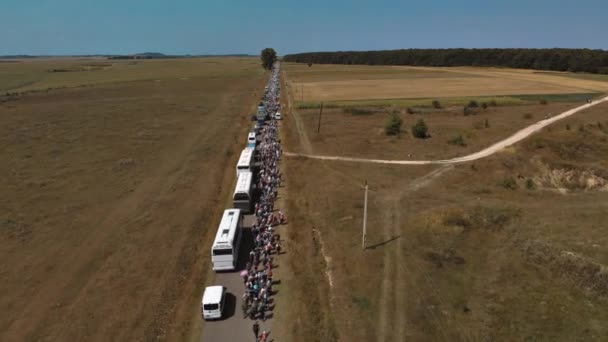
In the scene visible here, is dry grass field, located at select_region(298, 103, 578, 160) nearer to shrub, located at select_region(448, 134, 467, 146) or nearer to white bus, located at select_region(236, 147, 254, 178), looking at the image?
shrub, located at select_region(448, 134, 467, 146)

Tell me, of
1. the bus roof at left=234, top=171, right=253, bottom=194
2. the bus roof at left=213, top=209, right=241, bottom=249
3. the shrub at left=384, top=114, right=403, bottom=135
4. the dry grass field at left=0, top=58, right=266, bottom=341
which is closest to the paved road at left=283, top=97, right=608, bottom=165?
the dry grass field at left=0, top=58, right=266, bottom=341

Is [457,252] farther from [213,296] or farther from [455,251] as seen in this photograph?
[213,296]

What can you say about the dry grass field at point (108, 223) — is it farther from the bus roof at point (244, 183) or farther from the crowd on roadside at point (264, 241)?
the bus roof at point (244, 183)

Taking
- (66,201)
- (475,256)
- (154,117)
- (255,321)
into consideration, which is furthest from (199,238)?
(154,117)

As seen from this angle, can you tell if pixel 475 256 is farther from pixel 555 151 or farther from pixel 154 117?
pixel 154 117

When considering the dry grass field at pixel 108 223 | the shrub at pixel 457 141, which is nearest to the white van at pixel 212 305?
the dry grass field at pixel 108 223

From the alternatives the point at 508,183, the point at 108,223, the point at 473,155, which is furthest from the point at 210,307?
the point at 473,155
